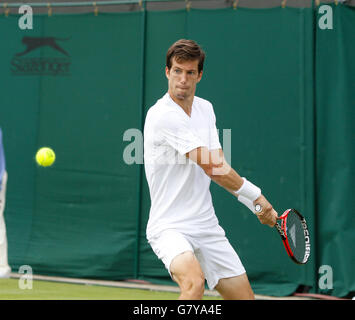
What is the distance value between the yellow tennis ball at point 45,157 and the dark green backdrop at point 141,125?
1.66 feet

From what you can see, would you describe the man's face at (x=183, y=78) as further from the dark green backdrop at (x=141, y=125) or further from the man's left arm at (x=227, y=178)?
the dark green backdrop at (x=141, y=125)

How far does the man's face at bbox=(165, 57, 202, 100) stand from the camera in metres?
3.77

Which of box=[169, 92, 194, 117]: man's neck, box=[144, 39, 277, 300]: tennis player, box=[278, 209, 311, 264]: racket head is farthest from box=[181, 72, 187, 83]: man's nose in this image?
box=[278, 209, 311, 264]: racket head

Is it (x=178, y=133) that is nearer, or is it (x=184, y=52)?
(x=178, y=133)

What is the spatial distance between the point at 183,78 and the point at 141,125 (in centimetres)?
348

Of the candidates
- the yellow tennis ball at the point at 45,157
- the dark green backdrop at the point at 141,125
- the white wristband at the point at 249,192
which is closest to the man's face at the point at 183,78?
the white wristband at the point at 249,192

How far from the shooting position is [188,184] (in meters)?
3.72

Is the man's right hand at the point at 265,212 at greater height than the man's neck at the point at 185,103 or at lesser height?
lesser

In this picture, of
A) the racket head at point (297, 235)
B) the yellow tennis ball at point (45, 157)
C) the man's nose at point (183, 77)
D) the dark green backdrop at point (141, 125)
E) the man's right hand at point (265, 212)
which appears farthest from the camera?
the yellow tennis ball at point (45, 157)

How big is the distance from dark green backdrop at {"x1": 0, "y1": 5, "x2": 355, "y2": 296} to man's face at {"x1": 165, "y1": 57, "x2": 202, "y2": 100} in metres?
3.04

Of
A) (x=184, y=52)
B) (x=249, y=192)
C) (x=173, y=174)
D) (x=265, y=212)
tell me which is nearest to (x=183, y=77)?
(x=184, y=52)

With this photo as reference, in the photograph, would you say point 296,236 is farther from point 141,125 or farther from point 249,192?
point 141,125

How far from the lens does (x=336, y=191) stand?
6496 millimetres

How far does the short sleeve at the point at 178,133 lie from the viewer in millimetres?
3637
